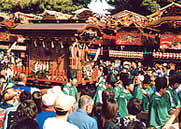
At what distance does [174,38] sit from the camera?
1270 cm

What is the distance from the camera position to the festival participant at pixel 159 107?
466cm

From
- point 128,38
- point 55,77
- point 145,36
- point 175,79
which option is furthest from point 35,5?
point 175,79

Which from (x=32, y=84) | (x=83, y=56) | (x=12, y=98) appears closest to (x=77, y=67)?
(x=83, y=56)

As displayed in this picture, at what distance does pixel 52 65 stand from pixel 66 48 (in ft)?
3.58

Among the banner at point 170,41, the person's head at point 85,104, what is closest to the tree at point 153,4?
the banner at point 170,41

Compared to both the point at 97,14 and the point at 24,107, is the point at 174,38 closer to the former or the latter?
the point at 97,14

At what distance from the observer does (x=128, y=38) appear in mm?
14117

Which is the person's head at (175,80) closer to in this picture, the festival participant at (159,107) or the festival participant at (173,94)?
the festival participant at (173,94)

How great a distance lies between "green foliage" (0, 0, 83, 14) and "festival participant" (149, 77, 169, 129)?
18224mm

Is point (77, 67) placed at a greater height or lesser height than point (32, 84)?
greater

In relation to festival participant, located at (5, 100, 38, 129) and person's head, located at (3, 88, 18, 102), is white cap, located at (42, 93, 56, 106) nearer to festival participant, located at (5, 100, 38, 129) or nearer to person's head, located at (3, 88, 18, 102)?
festival participant, located at (5, 100, 38, 129)

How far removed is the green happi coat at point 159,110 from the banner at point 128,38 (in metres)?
9.47

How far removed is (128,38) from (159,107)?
32.3ft

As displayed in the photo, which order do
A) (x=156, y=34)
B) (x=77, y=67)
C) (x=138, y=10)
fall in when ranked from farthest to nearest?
(x=138, y=10)
(x=156, y=34)
(x=77, y=67)
